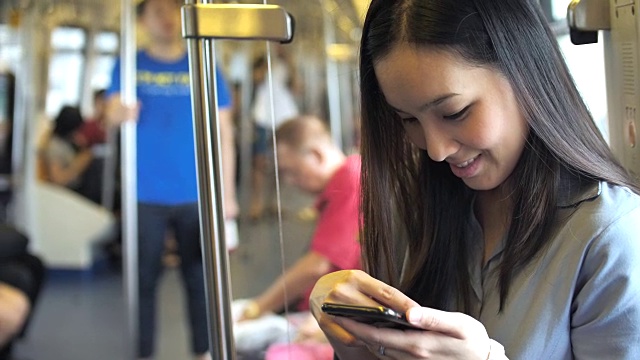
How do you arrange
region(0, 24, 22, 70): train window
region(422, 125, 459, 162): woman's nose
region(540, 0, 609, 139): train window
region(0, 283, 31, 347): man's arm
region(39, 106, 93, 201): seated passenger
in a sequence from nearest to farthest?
1. region(422, 125, 459, 162): woman's nose
2. region(540, 0, 609, 139): train window
3. region(0, 283, 31, 347): man's arm
4. region(0, 24, 22, 70): train window
5. region(39, 106, 93, 201): seated passenger

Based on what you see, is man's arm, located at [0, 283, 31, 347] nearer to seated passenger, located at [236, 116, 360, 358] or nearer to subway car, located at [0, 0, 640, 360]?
subway car, located at [0, 0, 640, 360]

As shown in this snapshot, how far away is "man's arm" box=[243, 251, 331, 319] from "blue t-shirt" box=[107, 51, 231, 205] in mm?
511

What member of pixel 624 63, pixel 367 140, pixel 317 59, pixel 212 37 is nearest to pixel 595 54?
pixel 624 63

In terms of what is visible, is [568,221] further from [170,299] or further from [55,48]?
[55,48]

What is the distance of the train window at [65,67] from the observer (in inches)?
155

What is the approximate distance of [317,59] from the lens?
569cm

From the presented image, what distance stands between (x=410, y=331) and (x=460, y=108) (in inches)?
9.3

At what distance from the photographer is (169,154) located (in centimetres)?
249

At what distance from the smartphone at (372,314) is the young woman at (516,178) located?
1cm

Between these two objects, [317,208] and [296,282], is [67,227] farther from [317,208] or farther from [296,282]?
[296,282]

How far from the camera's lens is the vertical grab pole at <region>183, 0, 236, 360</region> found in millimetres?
1004

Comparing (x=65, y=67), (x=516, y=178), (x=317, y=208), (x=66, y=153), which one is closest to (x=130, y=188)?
(x=66, y=153)

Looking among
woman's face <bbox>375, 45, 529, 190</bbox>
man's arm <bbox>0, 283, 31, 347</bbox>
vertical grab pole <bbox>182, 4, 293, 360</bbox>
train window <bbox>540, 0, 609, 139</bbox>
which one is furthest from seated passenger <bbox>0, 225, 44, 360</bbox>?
train window <bbox>540, 0, 609, 139</bbox>

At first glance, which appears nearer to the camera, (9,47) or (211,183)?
(211,183)
